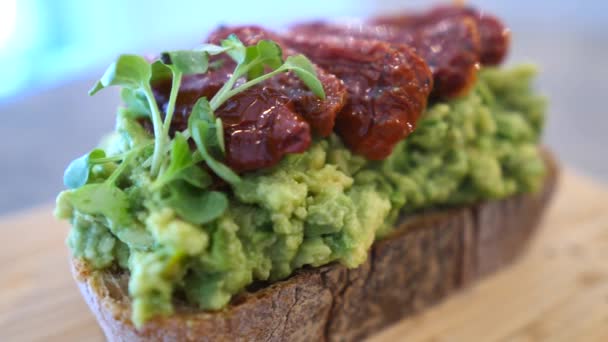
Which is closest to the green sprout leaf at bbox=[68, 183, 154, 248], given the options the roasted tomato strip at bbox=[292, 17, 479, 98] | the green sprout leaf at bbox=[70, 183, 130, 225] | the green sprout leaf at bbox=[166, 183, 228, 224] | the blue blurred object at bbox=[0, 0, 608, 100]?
the green sprout leaf at bbox=[70, 183, 130, 225]

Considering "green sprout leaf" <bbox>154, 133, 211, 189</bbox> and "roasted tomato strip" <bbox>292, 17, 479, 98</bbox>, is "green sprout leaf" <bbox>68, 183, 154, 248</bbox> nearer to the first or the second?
"green sprout leaf" <bbox>154, 133, 211, 189</bbox>

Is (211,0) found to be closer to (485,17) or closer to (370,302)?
(485,17)

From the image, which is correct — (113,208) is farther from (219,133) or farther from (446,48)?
(446,48)

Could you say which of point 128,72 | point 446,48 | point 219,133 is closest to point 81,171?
point 128,72

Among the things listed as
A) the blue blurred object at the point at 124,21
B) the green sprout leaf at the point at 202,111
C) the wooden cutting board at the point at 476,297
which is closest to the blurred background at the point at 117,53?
the blue blurred object at the point at 124,21

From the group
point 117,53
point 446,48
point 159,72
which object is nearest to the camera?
point 159,72
